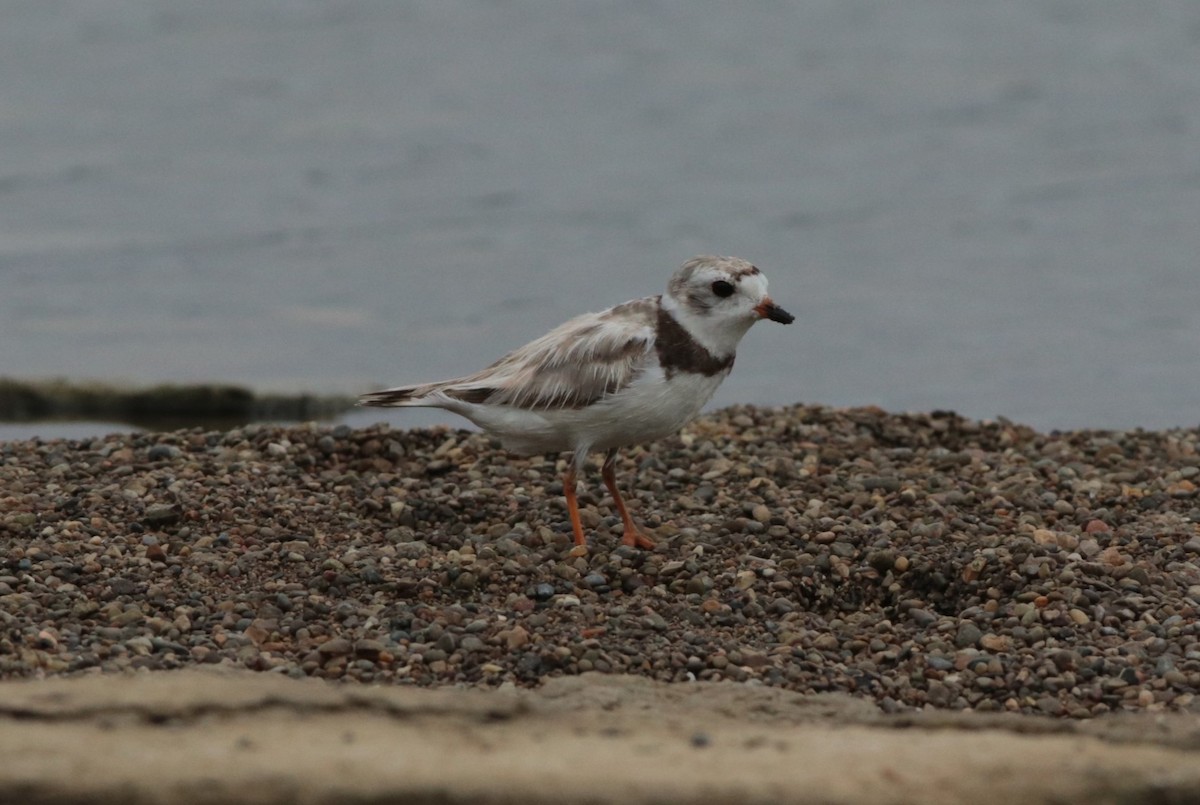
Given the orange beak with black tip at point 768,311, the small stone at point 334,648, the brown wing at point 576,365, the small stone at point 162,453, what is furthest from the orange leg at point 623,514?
the small stone at point 162,453

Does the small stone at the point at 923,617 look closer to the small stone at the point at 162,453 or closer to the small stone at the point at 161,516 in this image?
the small stone at the point at 161,516

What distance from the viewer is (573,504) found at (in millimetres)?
7230

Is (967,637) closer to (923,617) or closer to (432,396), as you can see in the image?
(923,617)

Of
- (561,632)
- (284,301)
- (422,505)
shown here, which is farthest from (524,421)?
(284,301)

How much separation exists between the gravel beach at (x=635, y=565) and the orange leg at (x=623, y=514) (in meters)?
0.09

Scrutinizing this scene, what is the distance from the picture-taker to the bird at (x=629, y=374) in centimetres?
705

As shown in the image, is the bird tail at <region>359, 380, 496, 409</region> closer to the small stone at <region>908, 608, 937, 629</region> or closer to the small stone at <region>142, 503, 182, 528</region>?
the small stone at <region>142, 503, 182, 528</region>

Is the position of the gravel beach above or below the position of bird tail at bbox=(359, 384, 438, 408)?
below

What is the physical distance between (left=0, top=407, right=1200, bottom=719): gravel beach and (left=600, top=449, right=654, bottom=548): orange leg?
0.29 feet

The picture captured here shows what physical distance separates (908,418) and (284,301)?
19.9 feet

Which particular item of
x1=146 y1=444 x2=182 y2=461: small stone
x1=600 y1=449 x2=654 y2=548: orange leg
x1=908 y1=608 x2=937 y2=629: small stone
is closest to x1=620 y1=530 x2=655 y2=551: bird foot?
x1=600 y1=449 x2=654 y2=548: orange leg

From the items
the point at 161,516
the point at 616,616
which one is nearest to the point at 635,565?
the point at 616,616

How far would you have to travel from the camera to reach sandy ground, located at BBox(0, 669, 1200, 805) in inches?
158

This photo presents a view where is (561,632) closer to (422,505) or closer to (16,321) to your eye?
(422,505)
